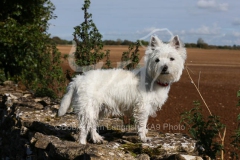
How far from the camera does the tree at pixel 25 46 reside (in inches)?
468

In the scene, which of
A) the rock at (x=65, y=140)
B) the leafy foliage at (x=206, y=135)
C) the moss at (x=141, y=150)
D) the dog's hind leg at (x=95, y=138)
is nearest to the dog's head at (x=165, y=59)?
the leafy foliage at (x=206, y=135)

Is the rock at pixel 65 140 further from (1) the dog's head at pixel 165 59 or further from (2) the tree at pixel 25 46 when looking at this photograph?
(2) the tree at pixel 25 46

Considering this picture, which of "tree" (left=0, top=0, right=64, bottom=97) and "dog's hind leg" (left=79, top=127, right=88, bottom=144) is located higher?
"tree" (left=0, top=0, right=64, bottom=97)

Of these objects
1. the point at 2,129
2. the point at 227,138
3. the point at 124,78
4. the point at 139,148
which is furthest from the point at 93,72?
the point at 227,138

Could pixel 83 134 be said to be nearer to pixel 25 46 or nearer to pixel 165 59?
pixel 165 59

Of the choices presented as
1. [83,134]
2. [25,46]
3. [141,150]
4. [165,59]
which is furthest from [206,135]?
[25,46]

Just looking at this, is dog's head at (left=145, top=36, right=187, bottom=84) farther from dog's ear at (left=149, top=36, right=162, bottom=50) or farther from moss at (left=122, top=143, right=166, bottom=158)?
moss at (left=122, top=143, right=166, bottom=158)

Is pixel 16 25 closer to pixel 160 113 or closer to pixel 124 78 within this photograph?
pixel 160 113

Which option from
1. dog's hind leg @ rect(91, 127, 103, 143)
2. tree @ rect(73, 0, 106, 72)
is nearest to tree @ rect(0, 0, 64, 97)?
tree @ rect(73, 0, 106, 72)

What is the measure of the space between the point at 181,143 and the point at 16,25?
880 cm

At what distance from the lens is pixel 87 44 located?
832 centimetres

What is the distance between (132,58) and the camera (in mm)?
8102

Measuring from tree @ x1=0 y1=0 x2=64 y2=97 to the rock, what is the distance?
3592 mm

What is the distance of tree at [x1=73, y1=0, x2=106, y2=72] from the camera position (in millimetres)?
8297
